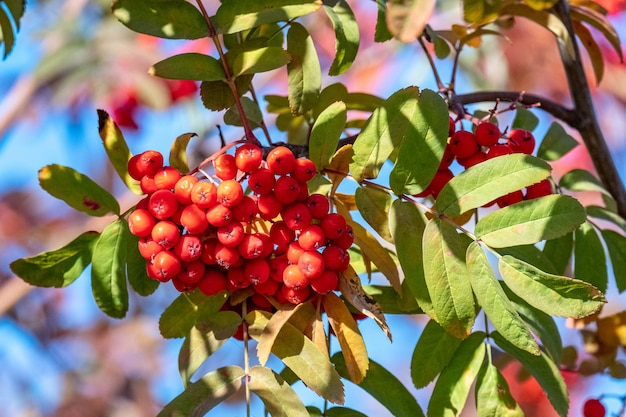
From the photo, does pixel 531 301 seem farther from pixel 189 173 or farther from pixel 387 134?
pixel 189 173

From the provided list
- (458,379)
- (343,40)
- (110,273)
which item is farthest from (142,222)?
(458,379)

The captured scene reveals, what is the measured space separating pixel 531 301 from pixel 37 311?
3435 mm

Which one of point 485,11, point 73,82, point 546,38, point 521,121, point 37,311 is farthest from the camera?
point 37,311

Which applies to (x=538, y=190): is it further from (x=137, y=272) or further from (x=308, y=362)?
(x=137, y=272)

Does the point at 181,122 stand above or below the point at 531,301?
above

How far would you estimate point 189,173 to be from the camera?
908 mm

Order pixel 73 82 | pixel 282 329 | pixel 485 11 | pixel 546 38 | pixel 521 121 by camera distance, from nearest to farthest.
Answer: pixel 485 11, pixel 282 329, pixel 521 121, pixel 73 82, pixel 546 38

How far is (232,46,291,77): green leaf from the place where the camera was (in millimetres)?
890

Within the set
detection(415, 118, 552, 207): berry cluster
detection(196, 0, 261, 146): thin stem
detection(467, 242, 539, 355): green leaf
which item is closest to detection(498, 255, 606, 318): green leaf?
detection(467, 242, 539, 355): green leaf

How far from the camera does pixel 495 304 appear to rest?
80 cm

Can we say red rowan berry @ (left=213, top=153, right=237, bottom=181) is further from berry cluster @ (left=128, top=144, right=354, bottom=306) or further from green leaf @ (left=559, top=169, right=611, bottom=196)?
green leaf @ (left=559, top=169, right=611, bottom=196)

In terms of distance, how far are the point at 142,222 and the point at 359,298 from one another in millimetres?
266

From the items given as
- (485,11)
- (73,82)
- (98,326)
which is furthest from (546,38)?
(485,11)

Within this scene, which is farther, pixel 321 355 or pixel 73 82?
pixel 73 82
